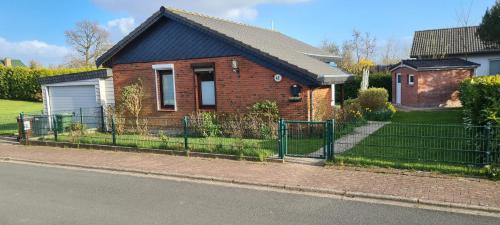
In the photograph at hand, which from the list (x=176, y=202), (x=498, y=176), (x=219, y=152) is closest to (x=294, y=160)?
(x=219, y=152)

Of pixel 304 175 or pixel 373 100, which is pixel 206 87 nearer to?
pixel 304 175

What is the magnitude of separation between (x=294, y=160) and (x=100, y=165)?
4899mm

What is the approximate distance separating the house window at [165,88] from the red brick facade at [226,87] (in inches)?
7.7

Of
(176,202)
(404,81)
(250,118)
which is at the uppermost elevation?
(404,81)

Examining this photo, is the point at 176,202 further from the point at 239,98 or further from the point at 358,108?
the point at 358,108

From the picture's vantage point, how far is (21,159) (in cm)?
1127

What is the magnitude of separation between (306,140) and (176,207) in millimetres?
5958

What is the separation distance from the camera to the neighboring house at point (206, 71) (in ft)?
42.1

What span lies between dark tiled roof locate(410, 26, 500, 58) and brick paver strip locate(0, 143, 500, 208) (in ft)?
85.0

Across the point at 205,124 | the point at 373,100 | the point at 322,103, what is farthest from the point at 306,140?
the point at 373,100

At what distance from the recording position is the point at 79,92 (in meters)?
16.5

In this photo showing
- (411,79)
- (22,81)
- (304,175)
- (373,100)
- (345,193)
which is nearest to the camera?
(345,193)

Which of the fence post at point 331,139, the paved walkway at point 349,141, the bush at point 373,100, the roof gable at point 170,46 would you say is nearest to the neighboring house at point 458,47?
the bush at point 373,100

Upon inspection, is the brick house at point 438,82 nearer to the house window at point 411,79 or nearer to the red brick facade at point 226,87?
the house window at point 411,79
